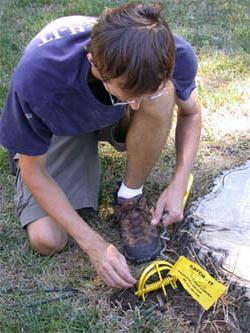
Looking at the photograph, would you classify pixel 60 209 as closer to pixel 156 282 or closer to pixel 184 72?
pixel 156 282

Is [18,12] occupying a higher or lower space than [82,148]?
lower

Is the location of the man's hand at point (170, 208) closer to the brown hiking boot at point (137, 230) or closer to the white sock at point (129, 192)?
the brown hiking boot at point (137, 230)

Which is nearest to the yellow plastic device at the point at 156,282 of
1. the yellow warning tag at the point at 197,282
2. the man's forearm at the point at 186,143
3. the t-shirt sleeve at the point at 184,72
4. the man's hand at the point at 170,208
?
the yellow warning tag at the point at 197,282

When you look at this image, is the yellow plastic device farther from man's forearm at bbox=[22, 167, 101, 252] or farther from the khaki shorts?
the khaki shorts

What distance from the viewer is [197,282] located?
186 cm

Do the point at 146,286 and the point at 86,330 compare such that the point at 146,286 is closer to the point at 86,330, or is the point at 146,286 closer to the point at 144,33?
the point at 86,330

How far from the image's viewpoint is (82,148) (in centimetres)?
222

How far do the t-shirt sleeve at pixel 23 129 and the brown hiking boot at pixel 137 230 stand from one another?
1.48ft

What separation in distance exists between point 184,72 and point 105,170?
0.65 metres

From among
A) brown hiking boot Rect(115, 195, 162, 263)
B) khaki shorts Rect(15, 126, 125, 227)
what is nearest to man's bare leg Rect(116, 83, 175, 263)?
brown hiking boot Rect(115, 195, 162, 263)

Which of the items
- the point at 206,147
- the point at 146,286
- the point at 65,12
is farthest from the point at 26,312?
the point at 65,12

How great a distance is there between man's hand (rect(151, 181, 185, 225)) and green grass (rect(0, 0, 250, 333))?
20cm

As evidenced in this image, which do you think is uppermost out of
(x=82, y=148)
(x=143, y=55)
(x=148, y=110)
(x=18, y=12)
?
(x=143, y=55)

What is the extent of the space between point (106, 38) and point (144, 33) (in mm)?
88
